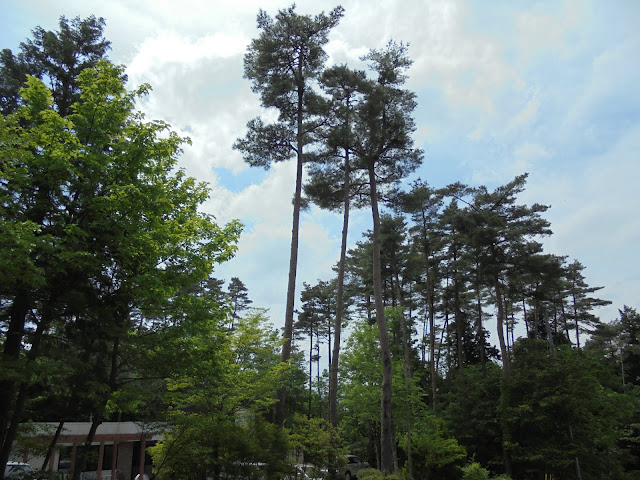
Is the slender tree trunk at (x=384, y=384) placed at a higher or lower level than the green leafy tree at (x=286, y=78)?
lower

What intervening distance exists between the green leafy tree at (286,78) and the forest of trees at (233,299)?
8 centimetres

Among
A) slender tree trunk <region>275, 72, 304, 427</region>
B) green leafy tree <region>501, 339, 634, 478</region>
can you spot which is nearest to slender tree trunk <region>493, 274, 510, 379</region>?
green leafy tree <region>501, 339, 634, 478</region>

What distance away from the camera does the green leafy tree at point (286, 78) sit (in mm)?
16891

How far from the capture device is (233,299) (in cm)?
1877

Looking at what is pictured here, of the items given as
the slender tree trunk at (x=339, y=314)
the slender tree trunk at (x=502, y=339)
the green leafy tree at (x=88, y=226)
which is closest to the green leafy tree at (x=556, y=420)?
the slender tree trunk at (x=502, y=339)

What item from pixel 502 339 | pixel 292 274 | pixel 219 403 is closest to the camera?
pixel 219 403

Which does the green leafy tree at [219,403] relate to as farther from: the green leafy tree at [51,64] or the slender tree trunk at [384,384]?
the green leafy tree at [51,64]

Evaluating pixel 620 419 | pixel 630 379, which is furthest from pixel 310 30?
pixel 630 379

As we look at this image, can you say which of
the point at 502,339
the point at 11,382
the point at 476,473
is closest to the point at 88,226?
the point at 11,382

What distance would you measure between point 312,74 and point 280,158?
3.60 m

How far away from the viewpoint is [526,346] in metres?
20.3

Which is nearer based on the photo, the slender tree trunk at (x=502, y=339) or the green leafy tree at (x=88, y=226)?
the green leafy tree at (x=88, y=226)

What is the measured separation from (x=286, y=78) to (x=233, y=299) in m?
9.30

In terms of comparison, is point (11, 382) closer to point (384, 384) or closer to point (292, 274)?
point (292, 274)
